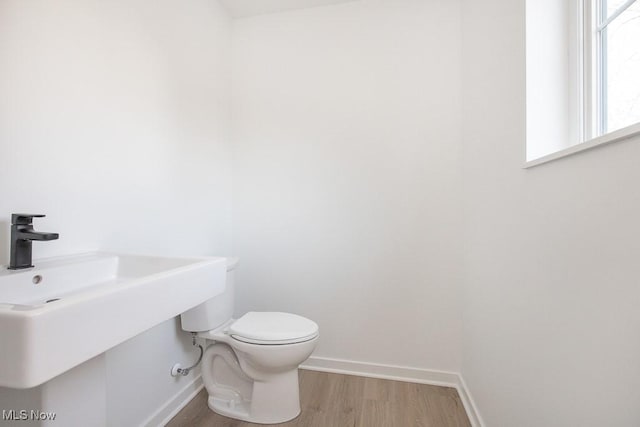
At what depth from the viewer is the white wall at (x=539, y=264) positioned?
2.00ft

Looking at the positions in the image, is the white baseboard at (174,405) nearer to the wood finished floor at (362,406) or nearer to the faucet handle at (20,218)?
the wood finished floor at (362,406)

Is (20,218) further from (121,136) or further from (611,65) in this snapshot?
(611,65)

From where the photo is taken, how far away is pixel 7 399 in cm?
75

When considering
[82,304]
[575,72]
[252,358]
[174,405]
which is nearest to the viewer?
[82,304]

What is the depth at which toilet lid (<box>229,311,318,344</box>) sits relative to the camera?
1.46m

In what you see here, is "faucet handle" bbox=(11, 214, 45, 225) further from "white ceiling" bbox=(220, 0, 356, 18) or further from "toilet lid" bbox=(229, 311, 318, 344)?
"white ceiling" bbox=(220, 0, 356, 18)

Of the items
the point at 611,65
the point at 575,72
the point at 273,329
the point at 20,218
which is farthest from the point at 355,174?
the point at 20,218

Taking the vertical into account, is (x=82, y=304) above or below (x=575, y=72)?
below

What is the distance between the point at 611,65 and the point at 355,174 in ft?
4.21

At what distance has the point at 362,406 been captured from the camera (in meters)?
1.69

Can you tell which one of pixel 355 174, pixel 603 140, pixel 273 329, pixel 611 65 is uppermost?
pixel 611 65

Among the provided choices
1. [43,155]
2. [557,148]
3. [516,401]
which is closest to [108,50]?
[43,155]

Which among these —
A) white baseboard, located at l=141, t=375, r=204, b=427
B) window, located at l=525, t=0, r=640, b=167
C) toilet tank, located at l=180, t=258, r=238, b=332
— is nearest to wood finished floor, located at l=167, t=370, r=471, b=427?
white baseboard, located at l=141, t=375, r=204, b=427

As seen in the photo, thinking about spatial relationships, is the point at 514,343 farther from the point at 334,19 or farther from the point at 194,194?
the point at 334,19
